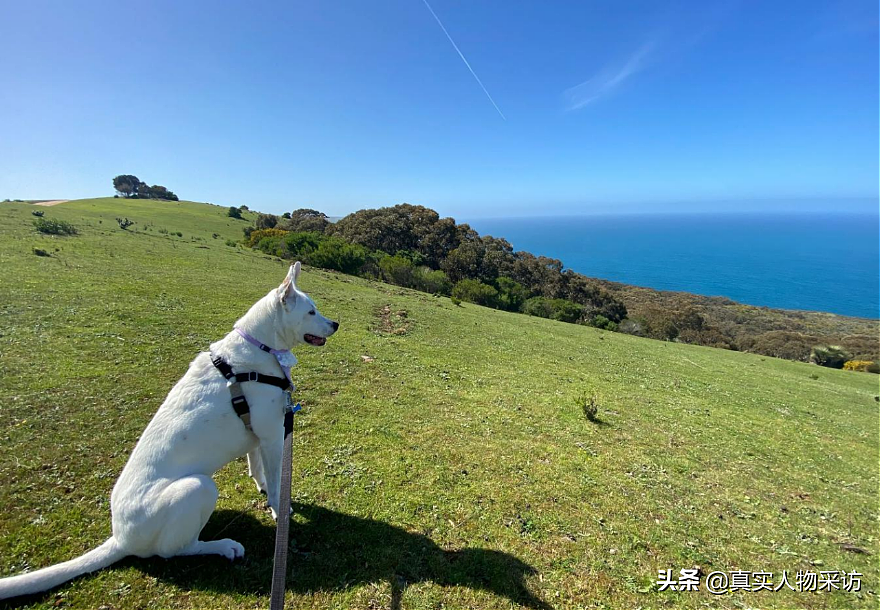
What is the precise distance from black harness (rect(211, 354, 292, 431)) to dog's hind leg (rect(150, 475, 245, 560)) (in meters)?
0.61

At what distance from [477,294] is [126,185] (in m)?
104

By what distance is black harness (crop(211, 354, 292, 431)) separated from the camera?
3.53 m

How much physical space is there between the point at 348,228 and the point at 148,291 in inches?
1631

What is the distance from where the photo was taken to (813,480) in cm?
700

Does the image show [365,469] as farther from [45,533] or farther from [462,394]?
[462,394]

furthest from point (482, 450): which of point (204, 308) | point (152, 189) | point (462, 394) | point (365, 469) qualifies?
point (152, 189)

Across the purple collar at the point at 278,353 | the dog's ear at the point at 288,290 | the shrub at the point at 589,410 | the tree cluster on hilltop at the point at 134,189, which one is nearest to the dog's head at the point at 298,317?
the dog's ear at the point at 288,290

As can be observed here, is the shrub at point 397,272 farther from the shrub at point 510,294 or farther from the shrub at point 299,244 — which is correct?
the shrub at point 510,294

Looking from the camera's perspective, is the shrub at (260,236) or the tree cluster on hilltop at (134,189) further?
the tree cluster on hilltop at (134,189)

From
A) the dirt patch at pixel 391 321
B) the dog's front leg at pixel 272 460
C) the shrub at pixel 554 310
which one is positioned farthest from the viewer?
the shrub at pixel 554 310

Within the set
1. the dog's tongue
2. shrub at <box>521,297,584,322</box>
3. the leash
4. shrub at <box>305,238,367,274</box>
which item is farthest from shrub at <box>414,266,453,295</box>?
the leash

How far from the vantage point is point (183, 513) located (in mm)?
2998

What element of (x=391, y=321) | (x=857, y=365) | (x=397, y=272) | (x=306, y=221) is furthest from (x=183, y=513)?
(x=306, y=221)

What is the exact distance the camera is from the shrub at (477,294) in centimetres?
3859
